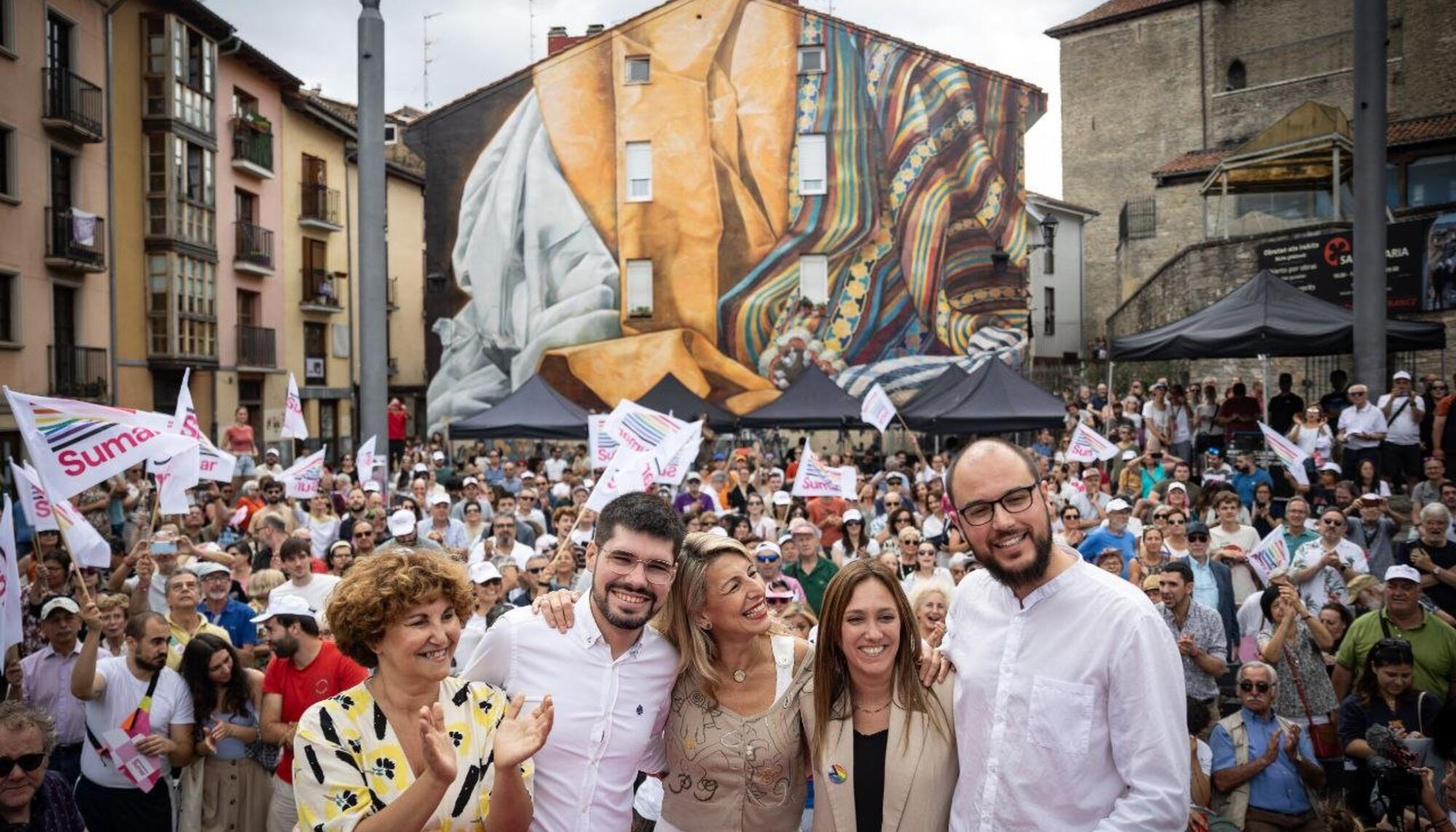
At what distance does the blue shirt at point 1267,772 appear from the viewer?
6.59m

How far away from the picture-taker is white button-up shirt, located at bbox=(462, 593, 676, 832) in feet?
11.8

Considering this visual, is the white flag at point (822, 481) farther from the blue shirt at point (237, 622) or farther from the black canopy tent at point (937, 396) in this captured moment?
the blue shirt at point (237, 622)

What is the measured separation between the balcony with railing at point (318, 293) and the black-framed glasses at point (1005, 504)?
3642cm

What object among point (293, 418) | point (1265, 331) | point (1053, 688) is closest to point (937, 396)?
point (1265, 331)

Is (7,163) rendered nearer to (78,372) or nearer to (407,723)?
(78,372)

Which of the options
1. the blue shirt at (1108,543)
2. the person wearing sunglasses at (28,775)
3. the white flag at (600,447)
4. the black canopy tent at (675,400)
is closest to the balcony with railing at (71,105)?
the black canopy tent at (675,400)

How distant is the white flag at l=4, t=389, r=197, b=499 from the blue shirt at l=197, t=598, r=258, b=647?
1.40 metres

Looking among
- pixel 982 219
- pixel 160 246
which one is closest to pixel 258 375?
pixel 160 246

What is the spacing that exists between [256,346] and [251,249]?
291 centimetres

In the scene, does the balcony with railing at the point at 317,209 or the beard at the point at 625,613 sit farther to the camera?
the balcony with railing at the point at 317,209

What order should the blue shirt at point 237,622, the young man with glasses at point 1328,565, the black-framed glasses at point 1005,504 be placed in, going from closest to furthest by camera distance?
the black-framed glasses at point 1005,504
the blue shirt at point 237,622
the young man with glasses at point 1328,565

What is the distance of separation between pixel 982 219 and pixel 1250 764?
2385cm

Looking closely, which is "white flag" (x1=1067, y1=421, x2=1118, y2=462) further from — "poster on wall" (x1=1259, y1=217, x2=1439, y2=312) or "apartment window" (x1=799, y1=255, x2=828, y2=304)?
"apartment window" (x1=799, y1=255, x2=828, y2=304)

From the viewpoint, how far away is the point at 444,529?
12.4 m
